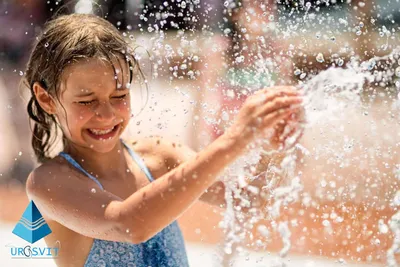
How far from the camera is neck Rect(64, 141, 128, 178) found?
69.7 inches

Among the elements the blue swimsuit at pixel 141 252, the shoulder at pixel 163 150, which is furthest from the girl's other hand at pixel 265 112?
the shoulder at pixel 163 150

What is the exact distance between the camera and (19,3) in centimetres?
425

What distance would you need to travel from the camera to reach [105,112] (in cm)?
165

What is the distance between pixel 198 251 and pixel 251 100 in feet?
5.01

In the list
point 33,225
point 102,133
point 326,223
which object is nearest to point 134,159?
point 102,133

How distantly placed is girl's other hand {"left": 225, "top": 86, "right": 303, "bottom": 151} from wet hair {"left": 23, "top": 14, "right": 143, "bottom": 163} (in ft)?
1.54

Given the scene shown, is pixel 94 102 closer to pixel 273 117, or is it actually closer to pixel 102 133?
pixel 102 133

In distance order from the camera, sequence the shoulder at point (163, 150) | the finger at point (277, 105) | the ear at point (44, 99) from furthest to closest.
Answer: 1. the shoulder at point (163, 150)
2. the ear at point (44, 99)
3. the finger at point (277, 105)

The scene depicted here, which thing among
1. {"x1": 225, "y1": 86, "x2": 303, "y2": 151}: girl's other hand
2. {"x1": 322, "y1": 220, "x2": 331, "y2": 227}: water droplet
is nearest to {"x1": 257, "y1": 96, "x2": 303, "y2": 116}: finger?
{"x1": 225, "y1": 86, "x2": 303, "y2": 151}: girl's other hand

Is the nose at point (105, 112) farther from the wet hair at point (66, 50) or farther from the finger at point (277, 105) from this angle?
the finger at point (277, 105)

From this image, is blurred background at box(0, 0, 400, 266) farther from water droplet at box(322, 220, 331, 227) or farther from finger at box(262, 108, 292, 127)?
finger at box(262, 108, 292, 127)

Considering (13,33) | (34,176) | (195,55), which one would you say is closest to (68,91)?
(34,176)

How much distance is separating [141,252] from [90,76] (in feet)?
1.52

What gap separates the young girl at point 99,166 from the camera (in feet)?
4.74
